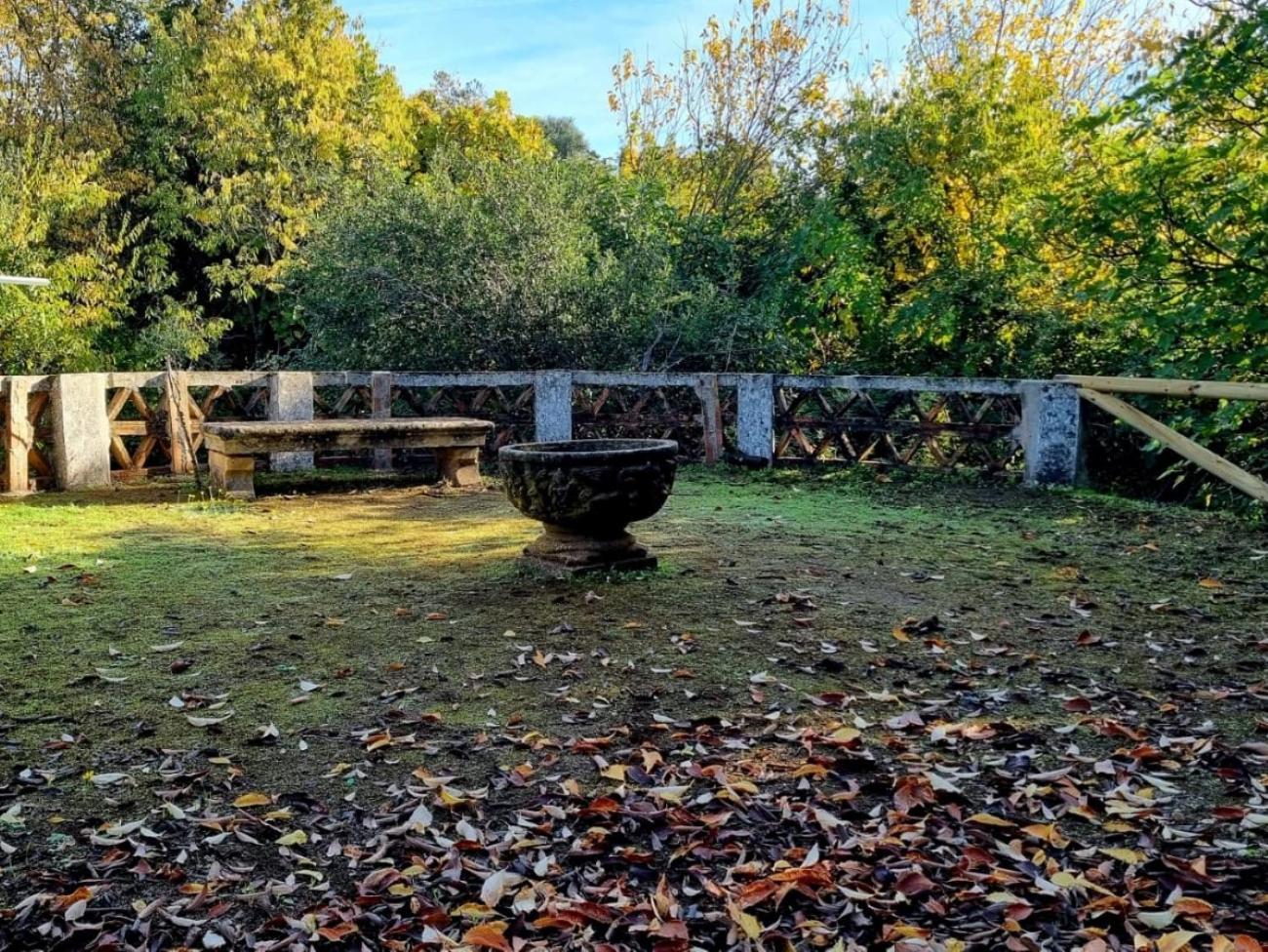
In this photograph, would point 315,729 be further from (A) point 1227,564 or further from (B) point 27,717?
(A) point 1227,564

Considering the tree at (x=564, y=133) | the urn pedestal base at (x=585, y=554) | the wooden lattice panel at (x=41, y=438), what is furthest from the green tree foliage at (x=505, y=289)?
the tree at (x=564, y=133)

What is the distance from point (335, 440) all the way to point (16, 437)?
3.01 meters

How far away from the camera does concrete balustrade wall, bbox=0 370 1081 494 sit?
9648 mm

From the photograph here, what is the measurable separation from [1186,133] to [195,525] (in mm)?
7851

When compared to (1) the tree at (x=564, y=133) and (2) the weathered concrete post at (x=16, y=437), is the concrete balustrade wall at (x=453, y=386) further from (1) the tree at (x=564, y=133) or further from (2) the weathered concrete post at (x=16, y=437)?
(1) the tree at (x=564, y=133)

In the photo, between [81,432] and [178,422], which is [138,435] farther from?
[81,432]

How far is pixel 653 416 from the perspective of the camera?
1165cm

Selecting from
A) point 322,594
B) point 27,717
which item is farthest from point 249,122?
point 27,717

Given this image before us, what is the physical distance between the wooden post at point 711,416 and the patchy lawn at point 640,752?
4.70 m

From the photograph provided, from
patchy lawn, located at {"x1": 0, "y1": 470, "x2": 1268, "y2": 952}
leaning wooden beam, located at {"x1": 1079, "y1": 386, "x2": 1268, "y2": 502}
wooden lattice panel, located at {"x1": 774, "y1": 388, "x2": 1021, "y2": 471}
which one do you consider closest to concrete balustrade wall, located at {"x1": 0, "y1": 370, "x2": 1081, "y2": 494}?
wooden lattice panel, located at {"x1": 774, "y1": 388, "x2": 1021, "y2": 471}

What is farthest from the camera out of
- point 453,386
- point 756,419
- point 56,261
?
point 56,261

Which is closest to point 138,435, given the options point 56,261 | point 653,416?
point 653,416

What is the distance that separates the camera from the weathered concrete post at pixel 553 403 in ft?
37.6

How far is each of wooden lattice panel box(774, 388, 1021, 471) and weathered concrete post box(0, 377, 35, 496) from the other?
743 cm
